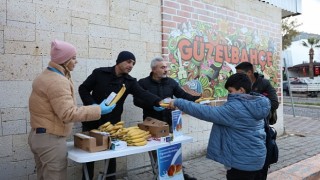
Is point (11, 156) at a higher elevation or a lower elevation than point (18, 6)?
lower

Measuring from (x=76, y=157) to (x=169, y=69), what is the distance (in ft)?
8.95

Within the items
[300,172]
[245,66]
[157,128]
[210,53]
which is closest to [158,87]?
[157,128]

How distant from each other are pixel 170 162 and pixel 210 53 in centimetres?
299

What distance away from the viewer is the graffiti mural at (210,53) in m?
5.18

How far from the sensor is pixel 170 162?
3.36 metres

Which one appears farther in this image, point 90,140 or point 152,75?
point 152,75

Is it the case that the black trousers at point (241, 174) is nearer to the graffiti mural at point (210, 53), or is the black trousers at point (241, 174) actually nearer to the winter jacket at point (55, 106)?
the winter jacket at point (55, 106)

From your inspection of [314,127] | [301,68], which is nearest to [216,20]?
[314,127]

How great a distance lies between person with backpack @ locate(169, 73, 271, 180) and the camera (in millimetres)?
2654

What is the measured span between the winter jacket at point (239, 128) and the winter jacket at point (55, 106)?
1.08 meters

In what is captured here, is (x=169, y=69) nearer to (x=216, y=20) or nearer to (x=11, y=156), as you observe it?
(x=216, y=20)

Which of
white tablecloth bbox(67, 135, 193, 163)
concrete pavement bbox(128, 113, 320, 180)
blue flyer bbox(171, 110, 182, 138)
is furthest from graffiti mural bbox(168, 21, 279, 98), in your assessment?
white tablecloth bbox(67, 135, 193, 163)

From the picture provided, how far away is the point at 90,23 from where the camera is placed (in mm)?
4090

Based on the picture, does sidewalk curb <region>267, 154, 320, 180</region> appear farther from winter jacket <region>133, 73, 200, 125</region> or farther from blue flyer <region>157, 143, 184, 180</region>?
winter jacket <region>133, 73, 200, 125</region>
